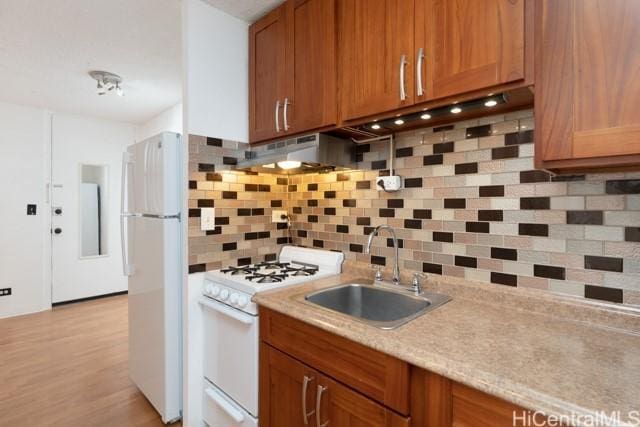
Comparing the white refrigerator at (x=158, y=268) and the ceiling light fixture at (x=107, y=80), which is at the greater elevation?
the ceiling light fixture at (x=107, y=80)

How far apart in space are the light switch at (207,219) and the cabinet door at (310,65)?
64cm

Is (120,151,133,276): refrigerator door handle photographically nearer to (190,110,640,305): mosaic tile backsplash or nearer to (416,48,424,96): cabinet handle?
(190,110,640,305): mosaic tile backsplash

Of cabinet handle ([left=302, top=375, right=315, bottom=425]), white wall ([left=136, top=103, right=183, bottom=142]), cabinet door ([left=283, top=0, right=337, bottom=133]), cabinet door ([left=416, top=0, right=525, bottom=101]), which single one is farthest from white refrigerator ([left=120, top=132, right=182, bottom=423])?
white wall ([left=136, top=103, right=183, bottom=142])

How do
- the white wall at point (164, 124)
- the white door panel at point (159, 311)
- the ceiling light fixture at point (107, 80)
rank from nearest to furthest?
the white door panel at point (159, 311) < the ceiling light fixture at point (107, 80) < the white wall at point (164, 124)

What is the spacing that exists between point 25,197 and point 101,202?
0.77 meters

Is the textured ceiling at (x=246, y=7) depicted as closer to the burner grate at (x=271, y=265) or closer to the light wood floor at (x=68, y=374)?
the burner grate at (x=271, y=265)

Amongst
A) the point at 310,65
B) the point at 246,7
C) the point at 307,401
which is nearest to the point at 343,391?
the point at 307,401

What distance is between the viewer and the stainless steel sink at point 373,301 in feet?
4.58

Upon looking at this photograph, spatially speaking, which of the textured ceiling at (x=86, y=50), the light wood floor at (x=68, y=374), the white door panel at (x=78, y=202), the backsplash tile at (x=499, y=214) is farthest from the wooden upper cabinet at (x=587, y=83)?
the white door panel at (x=78, y=202)

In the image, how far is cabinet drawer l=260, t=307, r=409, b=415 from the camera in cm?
92

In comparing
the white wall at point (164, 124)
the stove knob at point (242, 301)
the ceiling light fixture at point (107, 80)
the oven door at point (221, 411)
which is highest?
the ceiling light fixture at point (107, 80)

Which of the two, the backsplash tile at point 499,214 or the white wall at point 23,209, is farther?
the white wall at point 23,209

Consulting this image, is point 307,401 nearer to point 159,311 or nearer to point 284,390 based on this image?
point 284,390

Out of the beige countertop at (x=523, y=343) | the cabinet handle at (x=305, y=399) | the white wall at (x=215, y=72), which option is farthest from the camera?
the white wall at (x=215, y=72)
